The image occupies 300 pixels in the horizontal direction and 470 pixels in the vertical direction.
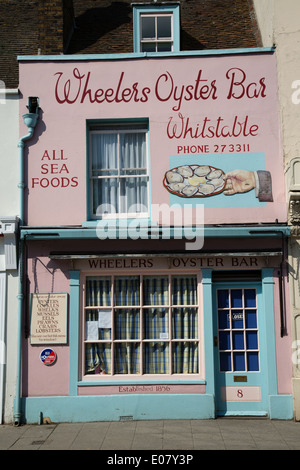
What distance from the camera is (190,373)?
8.88m

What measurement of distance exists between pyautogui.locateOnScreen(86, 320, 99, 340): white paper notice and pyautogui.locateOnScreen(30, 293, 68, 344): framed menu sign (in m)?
0.42

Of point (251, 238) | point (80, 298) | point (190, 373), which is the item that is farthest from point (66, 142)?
point (190, 373)

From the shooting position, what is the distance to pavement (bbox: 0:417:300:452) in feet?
23.2

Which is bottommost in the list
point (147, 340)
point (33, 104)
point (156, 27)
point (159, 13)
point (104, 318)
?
point (147, 340)

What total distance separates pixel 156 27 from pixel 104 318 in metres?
6.38

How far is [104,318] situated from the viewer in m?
9.03

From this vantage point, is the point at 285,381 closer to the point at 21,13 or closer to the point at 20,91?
the point at 20,91

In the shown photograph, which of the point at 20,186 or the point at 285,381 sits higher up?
the point at 20,186

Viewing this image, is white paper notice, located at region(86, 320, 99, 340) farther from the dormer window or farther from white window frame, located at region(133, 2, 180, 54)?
white window frame, located at region(133, 2, 180, 54)

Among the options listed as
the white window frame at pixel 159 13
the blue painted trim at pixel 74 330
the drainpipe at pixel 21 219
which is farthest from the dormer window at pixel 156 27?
the blue painted trim at pixel 74 330

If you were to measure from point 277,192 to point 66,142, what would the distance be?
4.09 meters

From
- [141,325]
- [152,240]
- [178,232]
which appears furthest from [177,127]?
[141,325]

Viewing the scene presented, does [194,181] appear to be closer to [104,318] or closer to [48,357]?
A: [104,318]

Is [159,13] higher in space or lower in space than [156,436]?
higher
